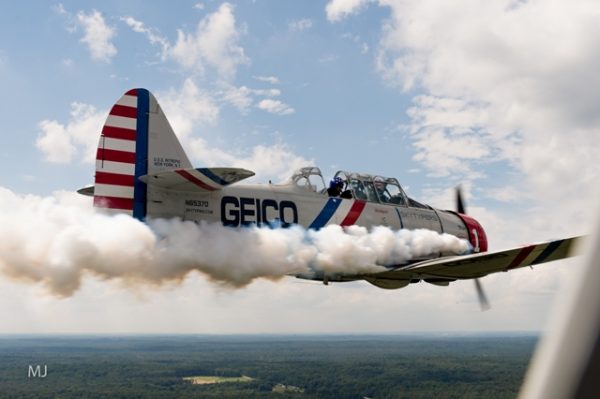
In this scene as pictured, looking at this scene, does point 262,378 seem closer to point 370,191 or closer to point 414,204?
point 414,204

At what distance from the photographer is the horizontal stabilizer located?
357 inches

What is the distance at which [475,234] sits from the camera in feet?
49.2

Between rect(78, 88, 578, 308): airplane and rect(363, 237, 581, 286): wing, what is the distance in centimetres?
2

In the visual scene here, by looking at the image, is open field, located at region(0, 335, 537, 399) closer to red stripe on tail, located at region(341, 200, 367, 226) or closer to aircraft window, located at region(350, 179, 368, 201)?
aircraft window, located at region(350, 179, 368, 201)

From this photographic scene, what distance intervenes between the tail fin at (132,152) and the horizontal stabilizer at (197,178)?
0.99ft

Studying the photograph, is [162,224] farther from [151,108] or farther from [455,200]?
[455,200]

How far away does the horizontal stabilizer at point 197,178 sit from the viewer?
9.07m

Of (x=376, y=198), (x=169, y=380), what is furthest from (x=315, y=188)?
(x=169, y=380)

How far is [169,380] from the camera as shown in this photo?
9569cm

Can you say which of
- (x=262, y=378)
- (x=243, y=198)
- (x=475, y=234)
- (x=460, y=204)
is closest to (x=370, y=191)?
(x=243, y=198)

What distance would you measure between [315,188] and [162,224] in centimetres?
342

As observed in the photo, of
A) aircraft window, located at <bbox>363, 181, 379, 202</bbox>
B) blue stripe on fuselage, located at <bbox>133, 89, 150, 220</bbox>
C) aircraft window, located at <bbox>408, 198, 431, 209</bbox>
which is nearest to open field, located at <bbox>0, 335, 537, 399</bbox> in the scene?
aircraft window, located at <bbox>408, 198, 431, 209</bbox>

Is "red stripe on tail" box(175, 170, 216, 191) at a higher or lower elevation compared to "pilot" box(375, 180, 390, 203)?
lower

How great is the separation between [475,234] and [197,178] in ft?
27.1
